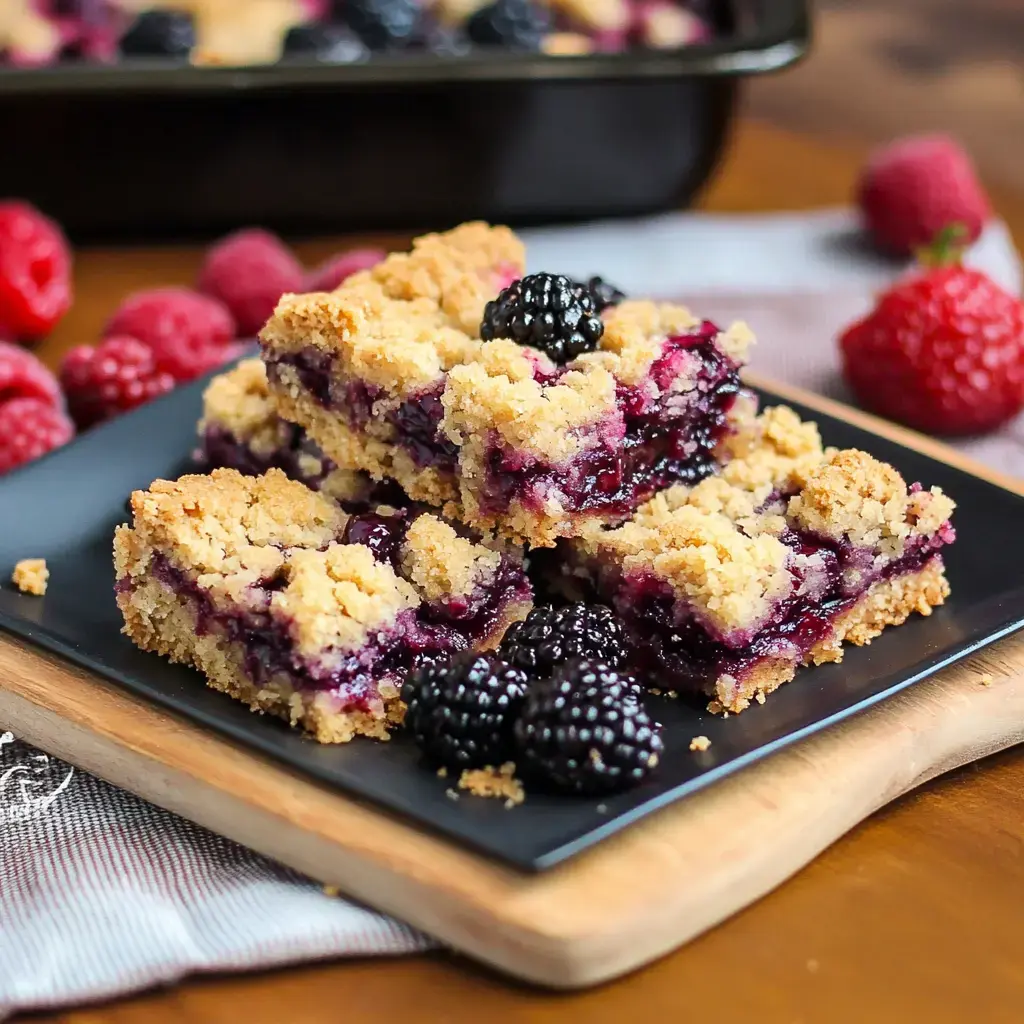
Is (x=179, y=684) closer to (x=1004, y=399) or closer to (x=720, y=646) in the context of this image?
(x=720, y=646)

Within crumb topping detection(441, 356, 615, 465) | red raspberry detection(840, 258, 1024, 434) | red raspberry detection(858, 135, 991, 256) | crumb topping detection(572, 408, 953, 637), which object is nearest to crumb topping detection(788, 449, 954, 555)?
crumb topping detection(572, 408, 953, 637)

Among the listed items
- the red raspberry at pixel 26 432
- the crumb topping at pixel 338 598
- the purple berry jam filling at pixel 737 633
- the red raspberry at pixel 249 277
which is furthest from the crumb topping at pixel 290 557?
the red raspberry at pixel 249 277

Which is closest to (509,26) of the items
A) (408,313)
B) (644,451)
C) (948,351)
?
(948,351)

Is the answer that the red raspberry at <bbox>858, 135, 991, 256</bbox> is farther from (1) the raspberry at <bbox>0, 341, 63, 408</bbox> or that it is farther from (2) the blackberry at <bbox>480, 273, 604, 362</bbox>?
(1) the raspberry at <bbox>0, 341, 63, 408</bbox>

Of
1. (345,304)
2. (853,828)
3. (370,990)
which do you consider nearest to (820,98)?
(345,304)

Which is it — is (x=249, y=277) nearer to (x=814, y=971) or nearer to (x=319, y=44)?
(x=319, y=44)

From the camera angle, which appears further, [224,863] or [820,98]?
[820,98]
